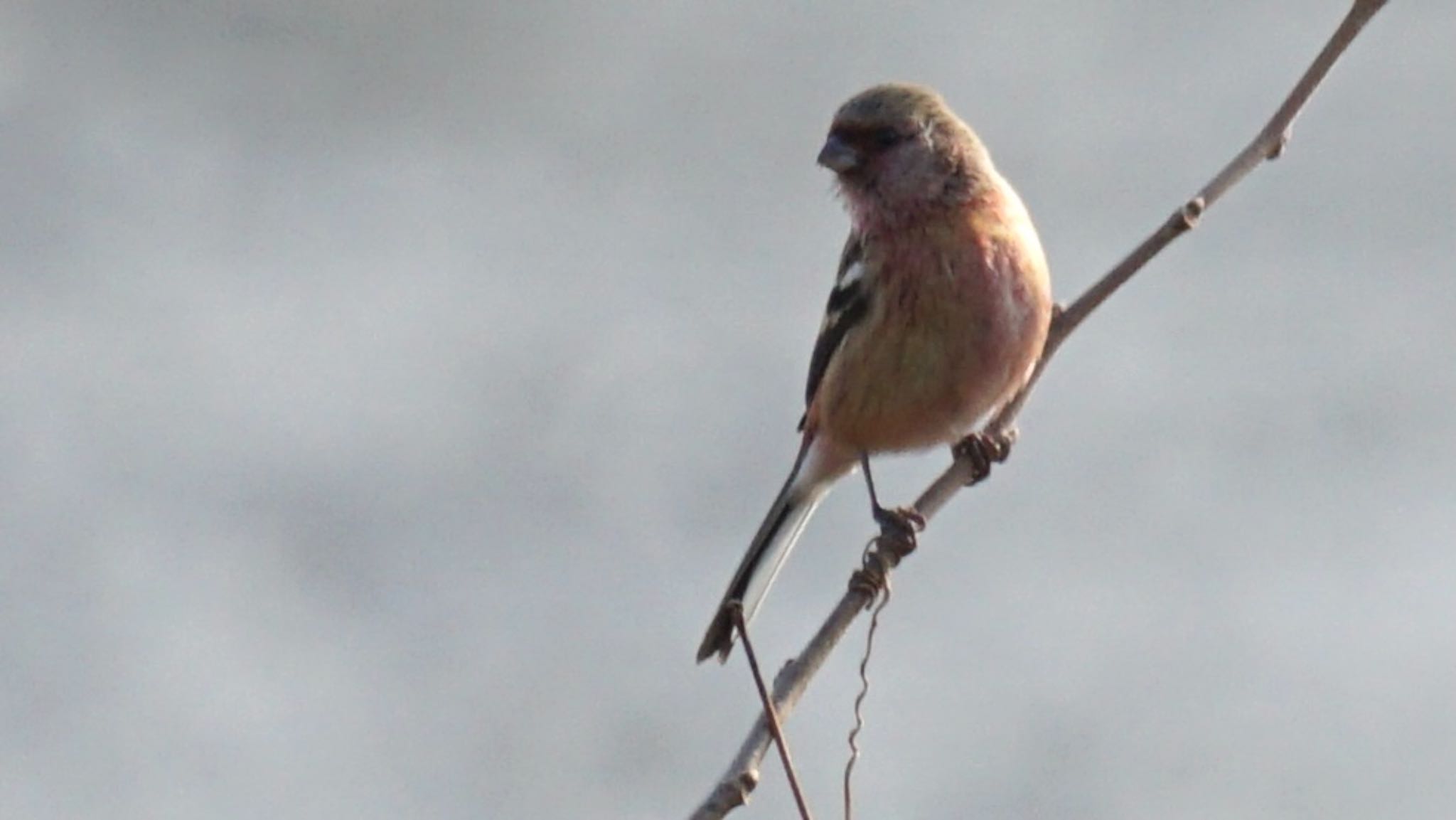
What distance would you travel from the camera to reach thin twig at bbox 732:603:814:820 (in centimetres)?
253

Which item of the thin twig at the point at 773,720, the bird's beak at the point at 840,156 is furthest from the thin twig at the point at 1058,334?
the bird's beak at the point at 840,156

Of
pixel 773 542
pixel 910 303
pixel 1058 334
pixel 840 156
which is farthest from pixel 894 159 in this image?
pixel 773 542

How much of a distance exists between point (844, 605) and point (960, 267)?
5.34ft

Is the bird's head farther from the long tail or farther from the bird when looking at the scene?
the long tail

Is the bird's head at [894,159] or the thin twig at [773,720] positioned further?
the bird's head at [894,159]

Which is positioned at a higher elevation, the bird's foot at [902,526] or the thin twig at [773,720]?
the bird's foot at [902,526]

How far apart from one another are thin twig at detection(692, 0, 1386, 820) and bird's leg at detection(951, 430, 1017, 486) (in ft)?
0.55

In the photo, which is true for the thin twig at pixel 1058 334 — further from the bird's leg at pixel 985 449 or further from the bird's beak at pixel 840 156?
the bird's beak at pixel 840 156

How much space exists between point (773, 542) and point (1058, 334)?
917mm

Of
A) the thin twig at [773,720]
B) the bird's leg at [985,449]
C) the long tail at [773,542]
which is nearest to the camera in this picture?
the thin twig at [773,720]

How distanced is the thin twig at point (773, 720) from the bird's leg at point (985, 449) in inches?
71.2

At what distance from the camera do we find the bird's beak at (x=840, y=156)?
4719 mm

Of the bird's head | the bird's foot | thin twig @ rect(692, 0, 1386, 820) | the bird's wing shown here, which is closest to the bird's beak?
the bird's head

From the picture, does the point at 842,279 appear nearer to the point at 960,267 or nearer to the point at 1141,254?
the point at 960,267
